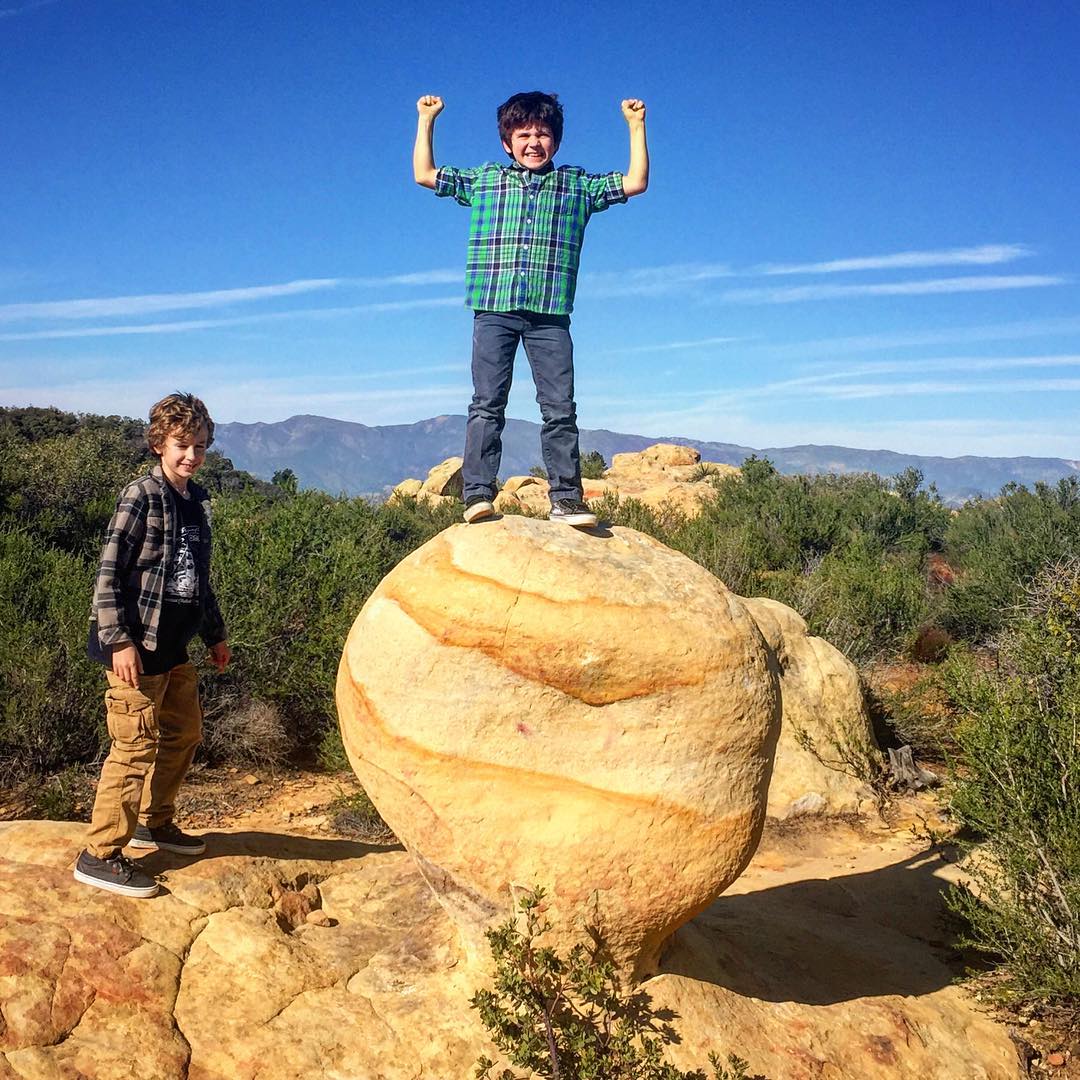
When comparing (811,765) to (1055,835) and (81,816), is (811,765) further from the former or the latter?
(81,816)

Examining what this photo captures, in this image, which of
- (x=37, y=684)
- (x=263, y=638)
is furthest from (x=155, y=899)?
(x=263, y=638)

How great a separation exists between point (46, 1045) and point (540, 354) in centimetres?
315

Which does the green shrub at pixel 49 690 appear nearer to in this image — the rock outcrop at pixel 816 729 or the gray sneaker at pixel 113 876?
the gray sneaker at pixel 113 876

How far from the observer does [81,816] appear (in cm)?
630

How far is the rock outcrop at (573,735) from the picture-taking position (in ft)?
10.7

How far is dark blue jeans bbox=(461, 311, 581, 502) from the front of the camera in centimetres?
395

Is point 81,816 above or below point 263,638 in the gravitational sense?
below

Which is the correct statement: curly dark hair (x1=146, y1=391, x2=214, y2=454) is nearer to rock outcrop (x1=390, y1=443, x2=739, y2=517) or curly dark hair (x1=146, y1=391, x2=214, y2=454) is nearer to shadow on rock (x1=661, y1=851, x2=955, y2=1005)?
shadow on rock (x1=661, y1=851, x2=955, y2=1005)

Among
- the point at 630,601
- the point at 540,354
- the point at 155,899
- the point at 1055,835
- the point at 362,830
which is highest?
the point at 540,354

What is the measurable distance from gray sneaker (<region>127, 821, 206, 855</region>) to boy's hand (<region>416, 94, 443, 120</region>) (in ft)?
11.3

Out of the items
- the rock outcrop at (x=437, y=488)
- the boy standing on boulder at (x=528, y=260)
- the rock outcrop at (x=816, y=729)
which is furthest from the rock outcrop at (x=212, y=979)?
the rock outcrop at (x=437, y=488)

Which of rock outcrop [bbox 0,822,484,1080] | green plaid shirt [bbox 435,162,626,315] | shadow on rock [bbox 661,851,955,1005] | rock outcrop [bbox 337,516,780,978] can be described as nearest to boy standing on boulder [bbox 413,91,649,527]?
green plaid shirt [bbox 435,162,626,315]

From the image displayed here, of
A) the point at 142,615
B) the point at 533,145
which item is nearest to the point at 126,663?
the point at 142,615

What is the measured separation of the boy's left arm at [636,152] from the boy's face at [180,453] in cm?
216
